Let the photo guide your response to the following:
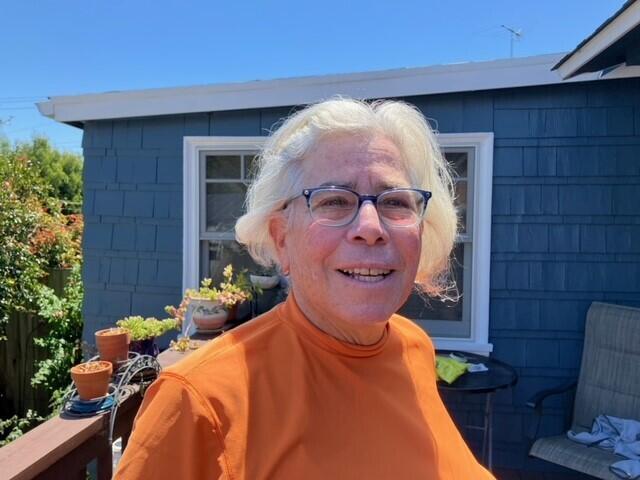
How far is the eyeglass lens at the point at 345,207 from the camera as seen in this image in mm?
939

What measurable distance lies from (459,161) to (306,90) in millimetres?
1144

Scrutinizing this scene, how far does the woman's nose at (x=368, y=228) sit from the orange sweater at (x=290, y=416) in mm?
210

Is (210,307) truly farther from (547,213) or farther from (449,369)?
(547,213)

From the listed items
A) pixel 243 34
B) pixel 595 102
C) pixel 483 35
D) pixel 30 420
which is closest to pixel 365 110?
pixel 595 102

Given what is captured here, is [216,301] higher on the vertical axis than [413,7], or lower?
lower

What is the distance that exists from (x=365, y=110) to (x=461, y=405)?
110 inches

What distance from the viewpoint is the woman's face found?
0.92 metres

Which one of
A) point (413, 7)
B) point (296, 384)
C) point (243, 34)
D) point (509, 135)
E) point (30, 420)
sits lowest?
point (30, 420)

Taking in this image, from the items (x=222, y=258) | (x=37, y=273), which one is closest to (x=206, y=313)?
(x=222, y=258)

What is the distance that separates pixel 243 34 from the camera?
37.0 ft

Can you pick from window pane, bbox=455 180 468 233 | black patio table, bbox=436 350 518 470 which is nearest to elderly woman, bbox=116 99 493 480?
black patio table, bbox=436 350 518 470

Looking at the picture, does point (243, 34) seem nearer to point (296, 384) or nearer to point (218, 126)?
point (218, 126)

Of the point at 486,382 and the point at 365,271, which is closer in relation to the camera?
the point at 365,271

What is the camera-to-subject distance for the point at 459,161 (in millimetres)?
3227
